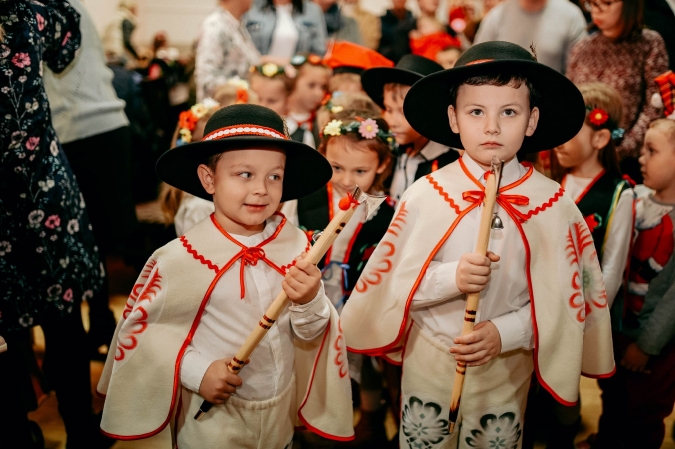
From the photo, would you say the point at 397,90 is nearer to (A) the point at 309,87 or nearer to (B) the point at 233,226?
(A) the point at 309,87

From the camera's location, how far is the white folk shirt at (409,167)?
2.46m

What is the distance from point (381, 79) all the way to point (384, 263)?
123 cm

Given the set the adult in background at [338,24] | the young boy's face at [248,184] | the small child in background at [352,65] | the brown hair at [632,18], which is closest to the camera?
the young boy's face at [248,184]

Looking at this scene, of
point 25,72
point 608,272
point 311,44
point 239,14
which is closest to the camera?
point 25,72

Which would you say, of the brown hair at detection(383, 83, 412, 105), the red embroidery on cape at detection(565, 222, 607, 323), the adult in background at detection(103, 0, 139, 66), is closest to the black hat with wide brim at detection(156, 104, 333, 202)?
the red embroidery on cape at detection(565, 222, 607, 323)

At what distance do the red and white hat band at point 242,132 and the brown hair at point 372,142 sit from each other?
29.1 inches

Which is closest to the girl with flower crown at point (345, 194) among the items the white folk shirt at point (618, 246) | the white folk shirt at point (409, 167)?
the white folk shirt at point (409, 167)

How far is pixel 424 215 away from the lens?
1.57m

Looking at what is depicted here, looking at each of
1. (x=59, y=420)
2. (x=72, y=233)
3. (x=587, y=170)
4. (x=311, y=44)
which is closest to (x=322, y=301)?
(x=72, y=233)

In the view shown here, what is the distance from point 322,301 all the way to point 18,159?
101 centimetres

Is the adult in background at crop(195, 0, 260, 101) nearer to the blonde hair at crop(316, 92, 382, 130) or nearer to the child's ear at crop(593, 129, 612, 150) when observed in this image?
the blonde hair at crop(316, 92, 382, 130)

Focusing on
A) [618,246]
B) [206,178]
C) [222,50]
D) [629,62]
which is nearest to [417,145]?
[618,246]

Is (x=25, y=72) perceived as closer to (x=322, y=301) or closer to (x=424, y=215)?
(x=322, y=301)

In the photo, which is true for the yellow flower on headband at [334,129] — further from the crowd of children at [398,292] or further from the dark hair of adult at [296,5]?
the dark hair of adult at [296,5]
